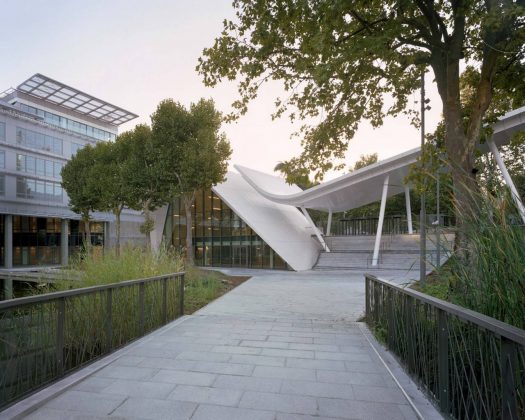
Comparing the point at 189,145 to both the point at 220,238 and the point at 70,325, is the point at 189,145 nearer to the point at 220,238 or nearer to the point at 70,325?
the point at 220,238

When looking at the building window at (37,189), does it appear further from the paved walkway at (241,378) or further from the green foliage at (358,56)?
the paved walkway at (241,378)

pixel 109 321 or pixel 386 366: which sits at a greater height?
pixel 109 321

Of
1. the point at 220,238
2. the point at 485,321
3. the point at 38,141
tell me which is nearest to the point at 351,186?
the point at 220,238

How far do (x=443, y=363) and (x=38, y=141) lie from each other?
35498 millimetres

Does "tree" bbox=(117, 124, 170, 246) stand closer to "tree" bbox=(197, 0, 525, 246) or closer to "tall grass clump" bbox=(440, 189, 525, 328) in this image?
"tree" bbox=(197, 0, 525, 246)

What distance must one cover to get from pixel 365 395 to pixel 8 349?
10.5 ft

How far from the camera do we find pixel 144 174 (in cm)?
2052

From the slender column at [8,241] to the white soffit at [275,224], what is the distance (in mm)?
16882

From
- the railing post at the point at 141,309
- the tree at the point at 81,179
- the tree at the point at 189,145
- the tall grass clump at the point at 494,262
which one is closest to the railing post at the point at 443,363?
the tall grass clump at the point at 494,262

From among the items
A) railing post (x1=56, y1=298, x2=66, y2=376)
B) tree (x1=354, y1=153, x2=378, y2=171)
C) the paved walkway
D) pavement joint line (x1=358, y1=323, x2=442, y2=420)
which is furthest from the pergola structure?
tree (x1=354, y1=153, x2=378, y2=171)

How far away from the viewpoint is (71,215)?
1292 inches

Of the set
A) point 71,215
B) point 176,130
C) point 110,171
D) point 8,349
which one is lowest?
point 8,349

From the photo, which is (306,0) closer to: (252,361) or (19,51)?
(252,361)

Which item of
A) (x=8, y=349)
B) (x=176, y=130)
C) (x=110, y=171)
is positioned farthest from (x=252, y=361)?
(x=110, y=171)
